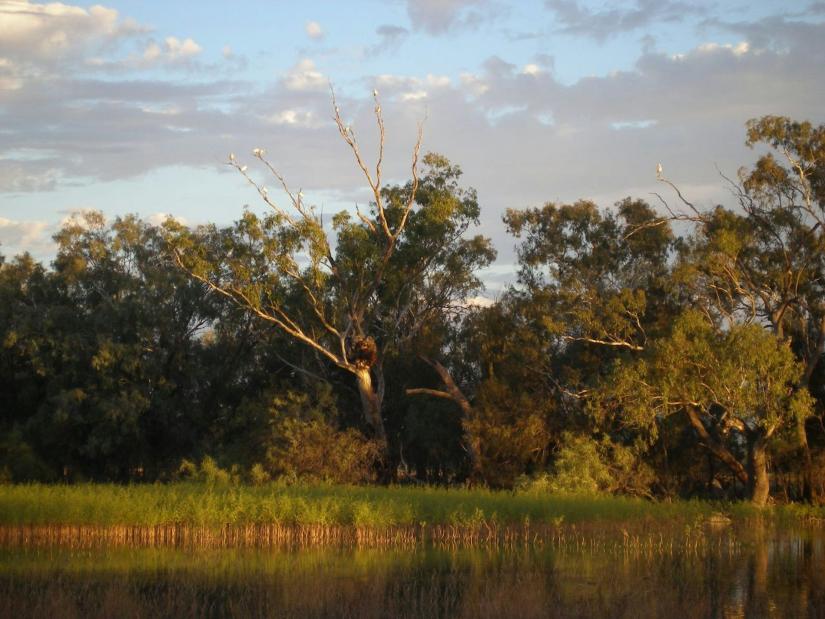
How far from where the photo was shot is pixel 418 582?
53.6 ft

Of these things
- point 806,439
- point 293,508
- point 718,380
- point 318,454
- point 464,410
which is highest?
point 718,380

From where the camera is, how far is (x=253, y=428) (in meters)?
36.3

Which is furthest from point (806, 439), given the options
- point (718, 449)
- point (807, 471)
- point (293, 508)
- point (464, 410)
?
point (293, 508)

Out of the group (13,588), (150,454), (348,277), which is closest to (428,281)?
(348,277)

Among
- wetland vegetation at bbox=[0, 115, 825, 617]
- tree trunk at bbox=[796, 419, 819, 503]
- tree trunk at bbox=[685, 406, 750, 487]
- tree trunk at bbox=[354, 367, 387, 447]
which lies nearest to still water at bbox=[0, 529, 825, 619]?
wetland vegetation at bbox=[0, 115, 825, 617]

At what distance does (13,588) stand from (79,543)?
5.81m

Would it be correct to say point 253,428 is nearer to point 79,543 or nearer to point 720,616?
point 79,543

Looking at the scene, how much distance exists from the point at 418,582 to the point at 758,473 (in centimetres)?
1809

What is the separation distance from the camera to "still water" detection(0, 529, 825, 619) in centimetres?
1359

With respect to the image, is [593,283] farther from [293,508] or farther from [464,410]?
[293,508]

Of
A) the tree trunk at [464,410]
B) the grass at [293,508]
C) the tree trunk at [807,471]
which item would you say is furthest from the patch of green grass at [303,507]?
the tree trunk at [464,410]

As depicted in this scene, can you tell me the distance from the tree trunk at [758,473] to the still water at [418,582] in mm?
9096

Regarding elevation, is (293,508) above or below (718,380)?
below

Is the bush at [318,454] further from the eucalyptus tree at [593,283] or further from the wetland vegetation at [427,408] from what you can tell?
the eucalyptus tree at [593,283]
